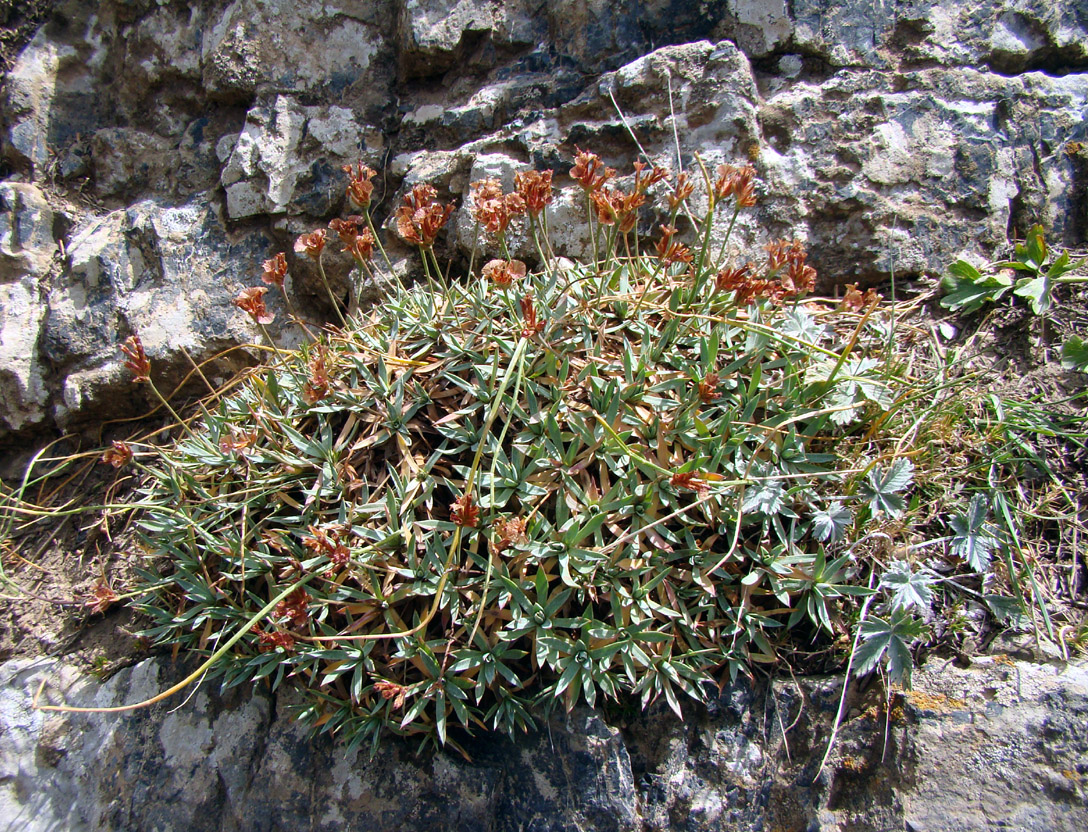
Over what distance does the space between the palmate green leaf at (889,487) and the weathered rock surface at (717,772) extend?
0.50 metres

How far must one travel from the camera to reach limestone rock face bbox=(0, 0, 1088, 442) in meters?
2.89

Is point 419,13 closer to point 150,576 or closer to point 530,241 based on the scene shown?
point 530,241

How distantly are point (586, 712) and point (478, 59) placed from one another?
10.1 ft

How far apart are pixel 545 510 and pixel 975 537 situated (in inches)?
54.5

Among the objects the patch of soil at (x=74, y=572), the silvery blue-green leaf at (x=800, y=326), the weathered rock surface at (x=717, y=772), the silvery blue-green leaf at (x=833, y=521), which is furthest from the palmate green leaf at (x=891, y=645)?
the patch of soil at (x=74, y=572)

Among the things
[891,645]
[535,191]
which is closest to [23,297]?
[535,191]

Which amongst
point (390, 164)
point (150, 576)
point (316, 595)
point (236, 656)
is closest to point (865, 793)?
point (316, 595)

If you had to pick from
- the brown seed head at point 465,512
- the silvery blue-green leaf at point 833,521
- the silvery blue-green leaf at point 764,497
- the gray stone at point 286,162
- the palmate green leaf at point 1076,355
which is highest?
the gray stone at point 286,162

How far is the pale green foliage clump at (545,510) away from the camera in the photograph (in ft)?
6.56

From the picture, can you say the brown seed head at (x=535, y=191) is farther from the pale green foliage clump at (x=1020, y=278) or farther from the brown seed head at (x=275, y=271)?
the pale green foliage clump at (x=1020, y=278)

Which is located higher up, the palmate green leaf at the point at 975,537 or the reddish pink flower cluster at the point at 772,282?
the reddish pink flower cluster at the point at 772,282

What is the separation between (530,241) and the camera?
3.04 metres

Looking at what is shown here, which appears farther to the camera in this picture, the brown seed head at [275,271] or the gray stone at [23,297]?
the gray stone at [23,297]

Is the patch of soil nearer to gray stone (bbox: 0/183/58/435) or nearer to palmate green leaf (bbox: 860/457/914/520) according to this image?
gray stone (bbox: 0/183/58/435)
